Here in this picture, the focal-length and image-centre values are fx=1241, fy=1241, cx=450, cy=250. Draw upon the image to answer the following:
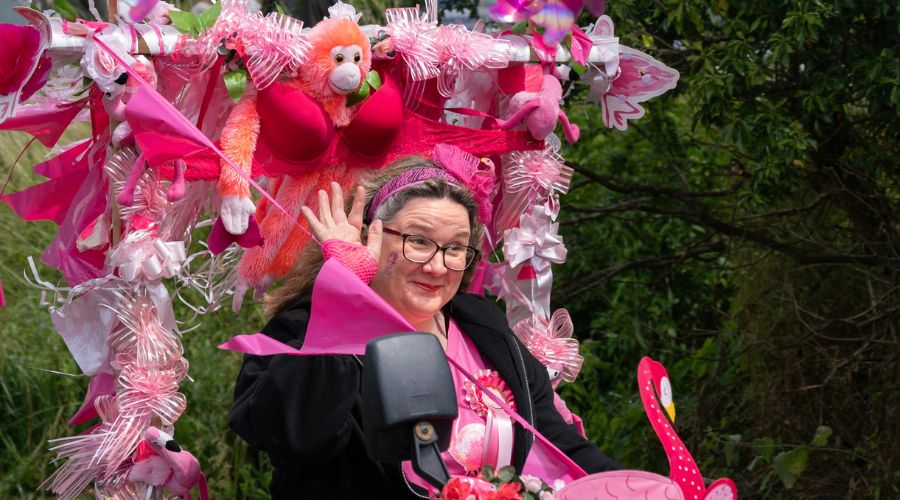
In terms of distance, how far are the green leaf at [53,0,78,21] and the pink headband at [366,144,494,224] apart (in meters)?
0.83

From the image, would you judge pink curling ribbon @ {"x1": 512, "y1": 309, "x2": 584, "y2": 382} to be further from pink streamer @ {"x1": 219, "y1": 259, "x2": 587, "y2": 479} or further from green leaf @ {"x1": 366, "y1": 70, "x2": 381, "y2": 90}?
pink streamer @ {"x1": 219, "y1": 259, "x2": 587, "y2": 479}

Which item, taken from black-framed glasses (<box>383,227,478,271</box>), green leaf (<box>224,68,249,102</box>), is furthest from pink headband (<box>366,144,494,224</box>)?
green leaf (<box>224,68,249,102</box>)

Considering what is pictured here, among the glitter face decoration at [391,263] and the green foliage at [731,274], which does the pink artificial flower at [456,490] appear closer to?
the glitter face decoration at [391,263]

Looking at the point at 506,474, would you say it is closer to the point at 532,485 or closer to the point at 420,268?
the point at 532,485

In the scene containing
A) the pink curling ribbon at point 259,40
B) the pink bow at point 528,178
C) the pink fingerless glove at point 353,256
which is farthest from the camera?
the pink bow at point 528,178

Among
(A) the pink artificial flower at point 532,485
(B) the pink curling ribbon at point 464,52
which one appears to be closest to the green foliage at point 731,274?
(B) the pink curling ribbon at point 464,52

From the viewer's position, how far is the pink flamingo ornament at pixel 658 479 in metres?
2.50

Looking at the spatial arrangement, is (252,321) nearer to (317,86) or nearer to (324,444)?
(317,86)

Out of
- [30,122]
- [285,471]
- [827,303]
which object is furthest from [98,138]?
[827,303]

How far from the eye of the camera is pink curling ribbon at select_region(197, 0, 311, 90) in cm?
306

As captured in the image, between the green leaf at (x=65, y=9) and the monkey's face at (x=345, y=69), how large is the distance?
25.4 inches

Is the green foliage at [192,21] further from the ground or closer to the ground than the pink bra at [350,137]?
further from the ground

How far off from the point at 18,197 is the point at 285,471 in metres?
1.18

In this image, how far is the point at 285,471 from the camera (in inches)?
109
